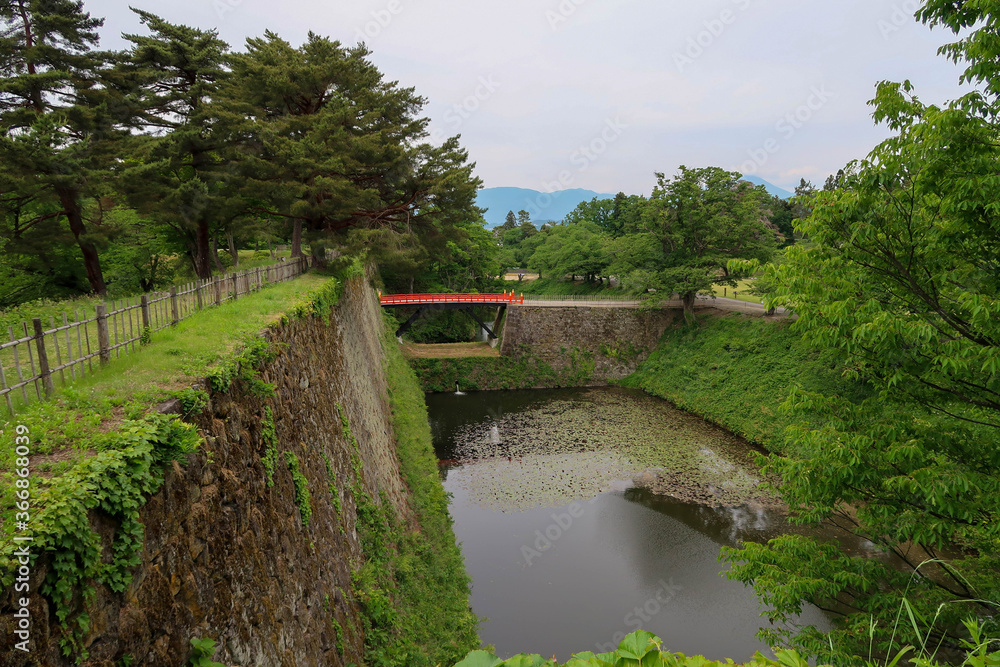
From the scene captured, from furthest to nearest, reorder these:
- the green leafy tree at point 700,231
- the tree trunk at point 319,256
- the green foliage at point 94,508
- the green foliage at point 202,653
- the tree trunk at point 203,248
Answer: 1. the green leafy tree at point 700,231
2. the tree trunk at point 203,248
3. the tree trunk at point 319,256
4. the green foliage at point 202,653
5. the green foliage at point 94,508

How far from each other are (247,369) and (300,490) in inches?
73.2

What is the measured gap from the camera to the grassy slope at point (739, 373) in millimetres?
20312

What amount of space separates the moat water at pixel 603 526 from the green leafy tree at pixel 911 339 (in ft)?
19.4

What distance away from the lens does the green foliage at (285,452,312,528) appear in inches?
264

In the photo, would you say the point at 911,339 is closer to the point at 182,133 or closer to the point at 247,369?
the point at 247,369

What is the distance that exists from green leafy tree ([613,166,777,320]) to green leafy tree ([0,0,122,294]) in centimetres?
2465

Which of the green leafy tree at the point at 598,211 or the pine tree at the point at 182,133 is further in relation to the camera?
the green leafy tree at the point at 598,211

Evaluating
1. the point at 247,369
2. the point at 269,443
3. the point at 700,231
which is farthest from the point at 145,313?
the point at 700,231

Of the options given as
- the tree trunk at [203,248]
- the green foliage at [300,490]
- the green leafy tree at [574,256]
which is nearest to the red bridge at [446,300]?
the tree trunk at [203,248]

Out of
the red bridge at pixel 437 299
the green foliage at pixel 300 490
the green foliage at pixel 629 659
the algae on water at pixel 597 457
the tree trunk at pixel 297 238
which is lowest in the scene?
the algae on water at pixel 597 457

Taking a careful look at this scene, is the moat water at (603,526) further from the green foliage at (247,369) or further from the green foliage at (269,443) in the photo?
the green foliage at (247,369)

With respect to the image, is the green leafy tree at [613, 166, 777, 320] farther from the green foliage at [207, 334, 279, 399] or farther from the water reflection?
the green foliage at [207, 334, 279, 399]

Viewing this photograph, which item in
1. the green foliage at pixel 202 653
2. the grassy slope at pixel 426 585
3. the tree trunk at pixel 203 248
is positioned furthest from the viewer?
the tree trunk at pixel 203 248

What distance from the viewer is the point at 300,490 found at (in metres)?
6.77
